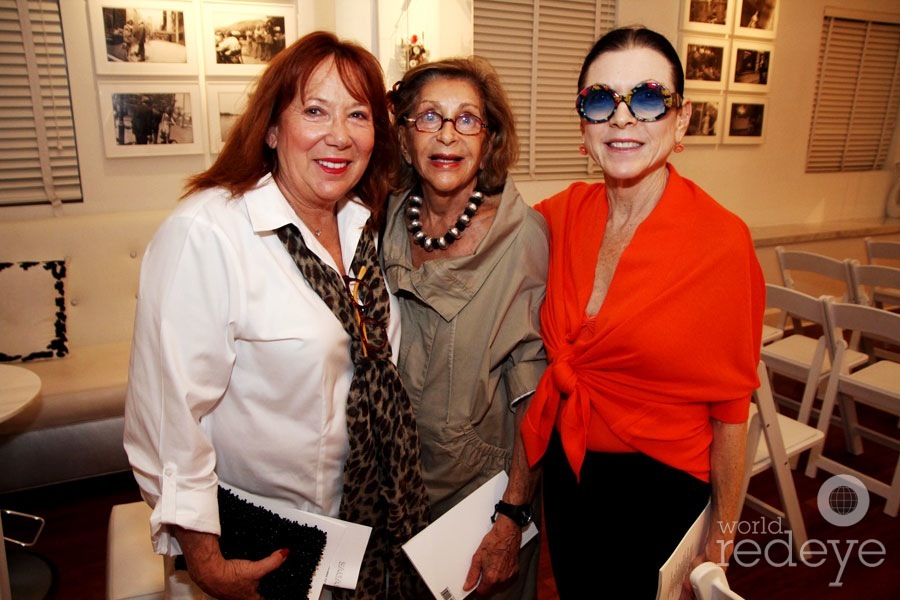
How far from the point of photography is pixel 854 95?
20.5 feet

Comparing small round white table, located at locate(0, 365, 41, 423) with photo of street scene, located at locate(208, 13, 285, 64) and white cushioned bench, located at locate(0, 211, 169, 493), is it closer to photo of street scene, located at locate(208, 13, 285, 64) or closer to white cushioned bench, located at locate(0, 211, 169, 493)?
white cushioned bench, located at locate(0, 211, 169, 493)

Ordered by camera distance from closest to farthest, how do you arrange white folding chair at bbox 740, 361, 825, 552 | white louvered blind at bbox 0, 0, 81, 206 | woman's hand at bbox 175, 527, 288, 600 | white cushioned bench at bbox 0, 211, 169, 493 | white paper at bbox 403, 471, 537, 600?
woman's hand at bbox 175, 527, 288, 600, white paper at bbox 403, 471, 537, 600, white folding chair at bbox 740, 361, 825, 552, white cushioned bench at bbox 0, 211, 169, 493, white louvered blind at bbox 0, 0, 81, 206

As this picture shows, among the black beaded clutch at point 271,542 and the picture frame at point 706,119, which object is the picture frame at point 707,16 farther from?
the black beaded clutch at point 271,542

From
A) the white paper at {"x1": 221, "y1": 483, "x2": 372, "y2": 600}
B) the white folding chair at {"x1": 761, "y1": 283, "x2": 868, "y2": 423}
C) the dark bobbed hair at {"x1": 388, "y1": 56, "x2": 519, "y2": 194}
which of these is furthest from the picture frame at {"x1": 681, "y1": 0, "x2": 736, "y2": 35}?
the white paper at {"x1": 221, "y1": 483, "x2": 372, "y2": 600}

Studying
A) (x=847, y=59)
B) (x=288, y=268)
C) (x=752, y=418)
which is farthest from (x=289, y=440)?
(x=847, y=59)

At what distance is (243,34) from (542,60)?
2284mm

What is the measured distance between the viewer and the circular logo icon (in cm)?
300

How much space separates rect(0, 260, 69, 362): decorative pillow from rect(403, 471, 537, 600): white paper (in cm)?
285

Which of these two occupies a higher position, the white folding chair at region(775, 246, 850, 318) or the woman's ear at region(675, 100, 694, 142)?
the woman's ear at region(675, 100, 694, 142)

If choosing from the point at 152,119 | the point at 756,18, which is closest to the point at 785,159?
the point at 756,18

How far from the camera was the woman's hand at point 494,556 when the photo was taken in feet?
5.20

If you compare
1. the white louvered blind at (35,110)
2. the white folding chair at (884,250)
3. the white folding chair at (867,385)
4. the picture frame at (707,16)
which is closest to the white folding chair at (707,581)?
the white folding chair at (867,385)

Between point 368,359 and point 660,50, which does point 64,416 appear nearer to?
point 368,359

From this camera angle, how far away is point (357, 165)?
4.74 feet
